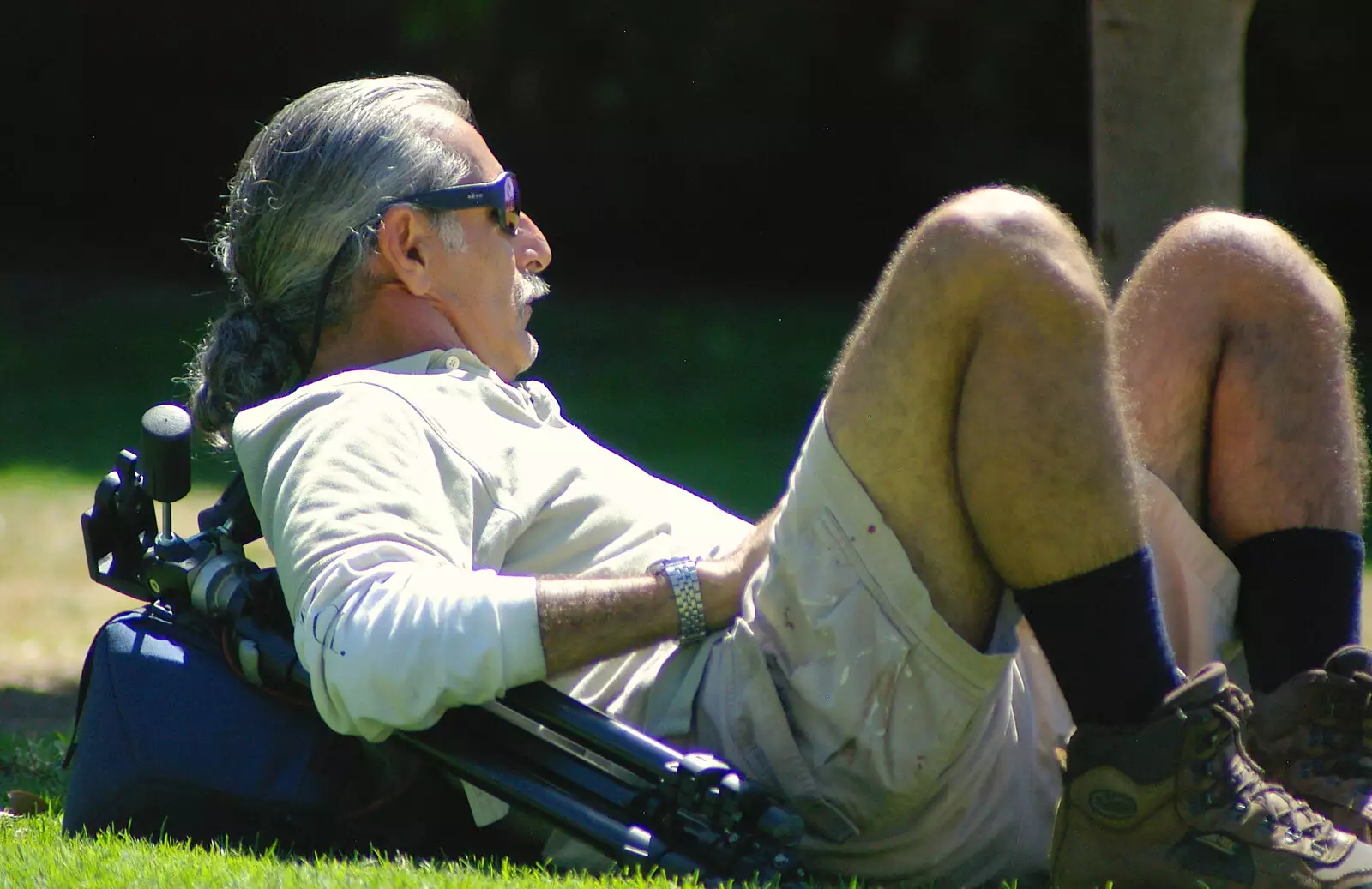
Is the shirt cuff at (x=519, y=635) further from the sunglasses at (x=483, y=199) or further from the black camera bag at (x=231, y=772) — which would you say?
the sunglasses at (x=483, y=199)

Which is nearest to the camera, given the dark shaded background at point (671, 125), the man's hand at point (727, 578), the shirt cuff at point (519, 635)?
the shirt cuff at point (519, 635)

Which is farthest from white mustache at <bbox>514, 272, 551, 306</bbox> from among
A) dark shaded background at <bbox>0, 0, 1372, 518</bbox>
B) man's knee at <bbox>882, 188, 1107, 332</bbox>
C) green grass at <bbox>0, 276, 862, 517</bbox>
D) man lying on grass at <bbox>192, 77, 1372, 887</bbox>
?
dark shaded background at <bbox>0, 0, 1372, 518</bbox>

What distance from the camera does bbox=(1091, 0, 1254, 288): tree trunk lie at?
484cm

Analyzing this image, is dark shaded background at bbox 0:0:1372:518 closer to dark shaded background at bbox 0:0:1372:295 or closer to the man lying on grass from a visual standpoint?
dark shaded background at bbox 0:0:1372:295

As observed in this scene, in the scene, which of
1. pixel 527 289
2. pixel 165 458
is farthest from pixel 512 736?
pixel 527 289

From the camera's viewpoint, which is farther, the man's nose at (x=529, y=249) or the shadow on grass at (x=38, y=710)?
the shadow on grass at (x=38, y=710)

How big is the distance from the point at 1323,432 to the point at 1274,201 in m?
11.3

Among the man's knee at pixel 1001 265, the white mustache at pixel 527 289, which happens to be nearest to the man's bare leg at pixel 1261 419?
the man's knee at pixel 1001 265

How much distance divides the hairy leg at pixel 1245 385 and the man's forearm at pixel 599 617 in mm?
914

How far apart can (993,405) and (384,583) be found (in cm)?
93

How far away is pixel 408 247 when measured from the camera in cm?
313

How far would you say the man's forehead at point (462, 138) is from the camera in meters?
3.20

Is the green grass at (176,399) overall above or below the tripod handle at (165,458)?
below

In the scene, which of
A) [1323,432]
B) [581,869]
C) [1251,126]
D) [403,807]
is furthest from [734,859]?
[1251,126]
